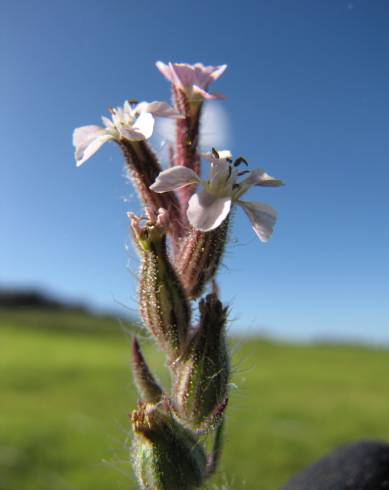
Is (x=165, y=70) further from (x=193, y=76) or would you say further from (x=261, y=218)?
(x=261, y=218)

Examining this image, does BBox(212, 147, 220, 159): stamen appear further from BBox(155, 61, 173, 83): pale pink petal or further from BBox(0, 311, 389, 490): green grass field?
BBox(0, 311, 389, 490): green grass field

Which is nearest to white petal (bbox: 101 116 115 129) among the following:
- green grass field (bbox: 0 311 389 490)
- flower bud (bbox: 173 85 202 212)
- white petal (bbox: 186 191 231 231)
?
flower bud (bbox: 173 85 202 212)

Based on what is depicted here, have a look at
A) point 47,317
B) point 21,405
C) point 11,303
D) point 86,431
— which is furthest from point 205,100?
point 11,303

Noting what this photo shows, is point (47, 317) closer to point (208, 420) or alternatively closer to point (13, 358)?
point (13, 358)

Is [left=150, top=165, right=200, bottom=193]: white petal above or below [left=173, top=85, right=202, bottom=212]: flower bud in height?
below

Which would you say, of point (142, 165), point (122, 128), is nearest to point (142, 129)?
point (122, 128)
